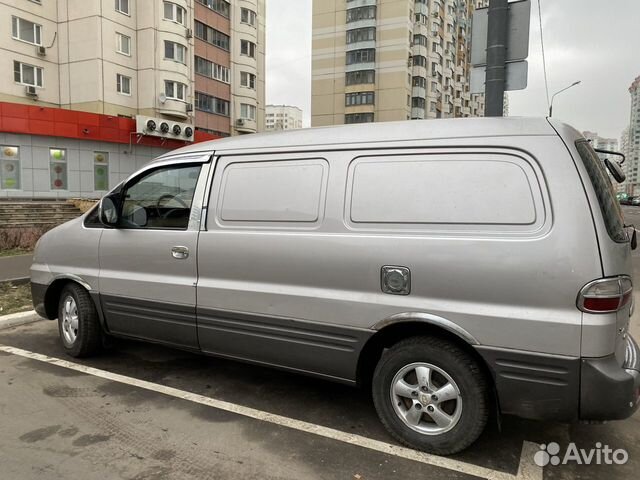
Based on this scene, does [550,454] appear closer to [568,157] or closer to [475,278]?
[475,278]

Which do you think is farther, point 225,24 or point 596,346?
point 225,24

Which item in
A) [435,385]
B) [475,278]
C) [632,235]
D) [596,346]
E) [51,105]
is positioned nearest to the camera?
[596,346]

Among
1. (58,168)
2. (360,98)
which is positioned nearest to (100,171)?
(58,168)

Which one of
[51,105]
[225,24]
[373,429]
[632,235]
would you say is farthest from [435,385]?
[225,24]

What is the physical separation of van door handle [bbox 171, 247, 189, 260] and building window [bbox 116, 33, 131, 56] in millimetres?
32434

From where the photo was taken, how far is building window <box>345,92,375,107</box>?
57.9m

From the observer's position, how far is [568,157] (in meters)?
2.69

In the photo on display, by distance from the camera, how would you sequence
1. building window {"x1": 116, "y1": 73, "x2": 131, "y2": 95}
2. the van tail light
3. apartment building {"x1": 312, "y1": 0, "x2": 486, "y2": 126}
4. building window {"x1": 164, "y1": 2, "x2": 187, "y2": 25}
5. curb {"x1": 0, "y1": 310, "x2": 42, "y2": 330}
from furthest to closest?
apartment building {"x1": 312, "y1": 0, "x2": 486, "y2": 126}, building window {"x1": 164, "y1": 2, "x2": 187, "y2": 25}, building window {"x1": 116, "y1": 73, "x2": 131, "y2": 95}, curb {"x1": 0, "y1": 310, "x2": 42, "y2": 330}, the van tail light

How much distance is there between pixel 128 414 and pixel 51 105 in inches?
1299

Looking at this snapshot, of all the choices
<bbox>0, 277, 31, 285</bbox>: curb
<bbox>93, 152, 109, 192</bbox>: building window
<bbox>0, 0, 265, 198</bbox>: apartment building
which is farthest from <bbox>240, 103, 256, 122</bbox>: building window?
<bbox>0, 277, 31, 285</bbox>: curb

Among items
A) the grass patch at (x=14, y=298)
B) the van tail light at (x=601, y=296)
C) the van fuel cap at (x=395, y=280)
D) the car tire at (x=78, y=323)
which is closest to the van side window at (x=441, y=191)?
the van fuel cap at (x=395, y=280)

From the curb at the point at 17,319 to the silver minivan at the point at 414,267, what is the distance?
2.78m

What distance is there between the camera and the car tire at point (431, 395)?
9.37 feet

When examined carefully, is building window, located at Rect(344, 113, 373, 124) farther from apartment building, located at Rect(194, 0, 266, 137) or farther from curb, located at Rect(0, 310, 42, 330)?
curb, located at Rect(0, 310, 42, 330)
